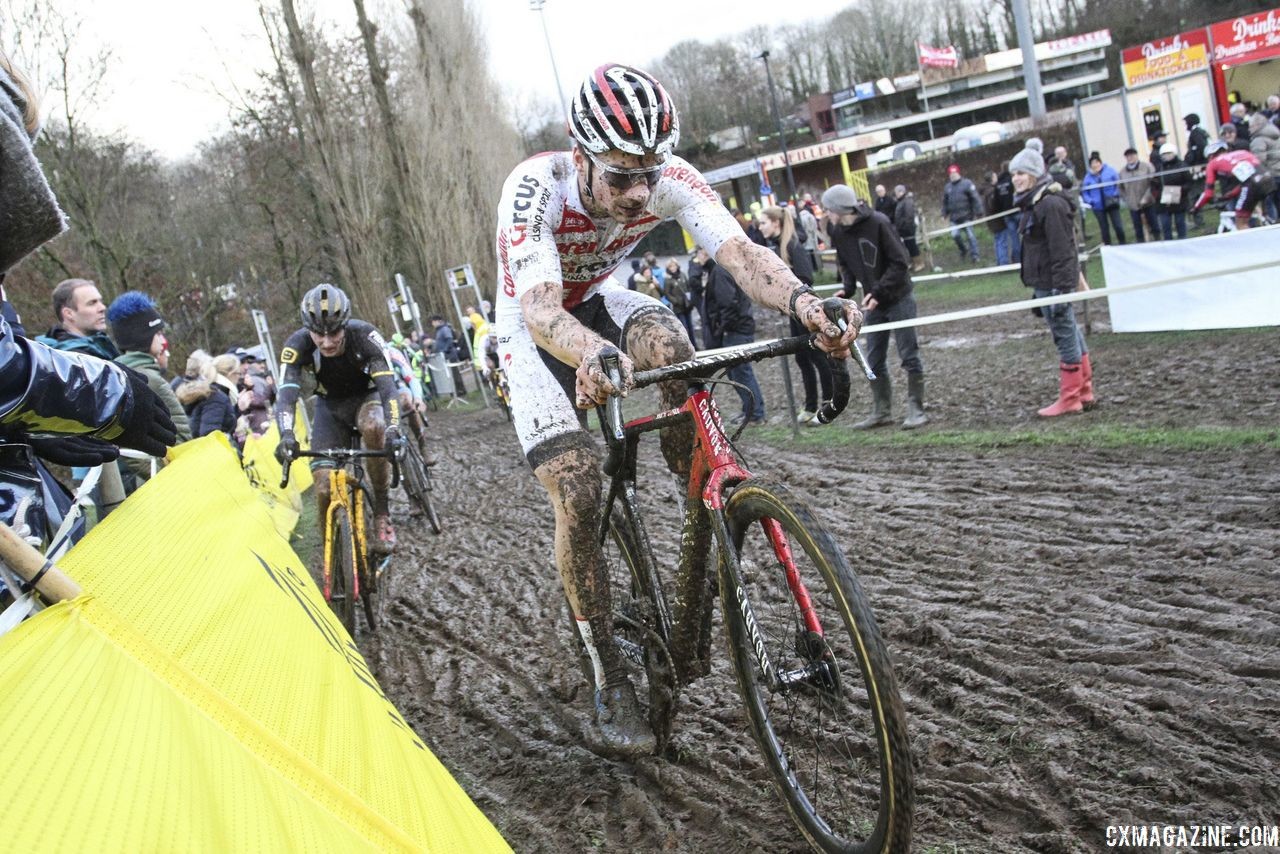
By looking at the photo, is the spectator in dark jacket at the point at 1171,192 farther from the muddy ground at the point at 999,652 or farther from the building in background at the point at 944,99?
the building in background at the point at 944,99

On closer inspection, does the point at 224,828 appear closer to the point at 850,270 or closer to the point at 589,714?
the point at 589,714

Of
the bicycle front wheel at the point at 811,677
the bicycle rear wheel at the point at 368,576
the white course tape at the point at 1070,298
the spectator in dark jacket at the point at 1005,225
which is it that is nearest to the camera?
the bicycle front wheel at the point at 811,677

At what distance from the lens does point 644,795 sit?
376cm

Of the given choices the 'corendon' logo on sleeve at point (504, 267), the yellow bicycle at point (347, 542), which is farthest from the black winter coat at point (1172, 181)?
the 'corendon' logo on sleeve at point (504, 267)

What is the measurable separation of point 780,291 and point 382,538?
201 inches

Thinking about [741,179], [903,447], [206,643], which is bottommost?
[903,447]

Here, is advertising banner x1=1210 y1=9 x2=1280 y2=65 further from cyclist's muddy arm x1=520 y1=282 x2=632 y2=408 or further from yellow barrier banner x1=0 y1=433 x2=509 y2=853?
yellow barrier banner x1=0 y1=433 x2=509 y2=853

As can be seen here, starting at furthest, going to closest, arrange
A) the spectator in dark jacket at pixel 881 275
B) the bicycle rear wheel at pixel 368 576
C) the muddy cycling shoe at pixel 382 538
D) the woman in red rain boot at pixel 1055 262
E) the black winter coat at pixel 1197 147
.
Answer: the black winter coat at pixel 1197 147, the spectator in dark jacket at pixel 881 275, the woman in red rain boot at pixel 1055 262, the muddy cycling shoe at pixel 382 538, the bicycle rear wheel at pixel 368 576

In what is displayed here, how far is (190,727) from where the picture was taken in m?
2.08

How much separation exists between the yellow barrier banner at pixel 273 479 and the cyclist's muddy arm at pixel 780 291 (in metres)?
7.52

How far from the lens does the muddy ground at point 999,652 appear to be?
3191 millimetres

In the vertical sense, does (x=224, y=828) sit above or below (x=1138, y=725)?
above

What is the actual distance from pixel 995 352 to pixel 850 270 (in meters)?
3.34

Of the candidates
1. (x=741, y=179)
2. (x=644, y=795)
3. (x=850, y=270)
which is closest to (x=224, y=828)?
(x=644, y=795)
